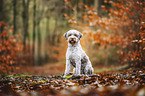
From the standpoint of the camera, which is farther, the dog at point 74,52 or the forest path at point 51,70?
the forest path at point 51,70

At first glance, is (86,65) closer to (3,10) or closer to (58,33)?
(3,10)

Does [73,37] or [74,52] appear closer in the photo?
[73,37]

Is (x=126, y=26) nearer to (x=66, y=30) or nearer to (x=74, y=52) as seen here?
(x=74, y=52)

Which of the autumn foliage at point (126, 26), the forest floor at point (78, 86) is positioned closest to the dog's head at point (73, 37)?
the forest floor at point (78, 86)

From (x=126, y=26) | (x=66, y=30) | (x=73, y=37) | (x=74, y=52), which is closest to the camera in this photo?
(x=73, y=37)

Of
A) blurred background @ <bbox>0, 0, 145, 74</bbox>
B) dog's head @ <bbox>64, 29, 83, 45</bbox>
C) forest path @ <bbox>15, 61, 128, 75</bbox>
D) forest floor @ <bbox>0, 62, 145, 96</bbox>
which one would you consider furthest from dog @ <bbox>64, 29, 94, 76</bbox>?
forest path @ <bbox>15, 61, 128, 75</bbox>

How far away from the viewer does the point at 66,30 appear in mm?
17109

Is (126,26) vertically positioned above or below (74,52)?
above

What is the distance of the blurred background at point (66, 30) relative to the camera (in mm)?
8945

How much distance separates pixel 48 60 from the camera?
21484 mm

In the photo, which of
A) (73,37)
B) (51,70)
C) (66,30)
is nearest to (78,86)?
(73,37)

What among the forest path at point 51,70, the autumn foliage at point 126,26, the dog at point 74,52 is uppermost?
the autumn foliage at point 126,26

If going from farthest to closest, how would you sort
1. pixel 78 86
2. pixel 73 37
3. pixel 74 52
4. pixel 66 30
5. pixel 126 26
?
pixel 66 30 → pixel 126 26 → pixel 74 52 → pixel 73 37 → pixel 78 86

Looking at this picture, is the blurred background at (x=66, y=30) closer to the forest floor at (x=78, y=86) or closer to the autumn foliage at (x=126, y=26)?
the autumn foliage at (x=126, y=26)
